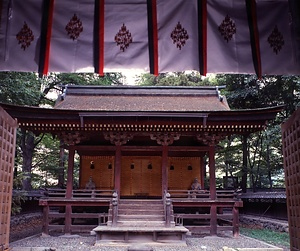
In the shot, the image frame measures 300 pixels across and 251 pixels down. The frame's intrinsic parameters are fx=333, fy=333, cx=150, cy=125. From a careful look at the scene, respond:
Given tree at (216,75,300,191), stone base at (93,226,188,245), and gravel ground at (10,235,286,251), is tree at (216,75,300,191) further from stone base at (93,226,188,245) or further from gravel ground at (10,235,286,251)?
stone base at (93,226,188,245)

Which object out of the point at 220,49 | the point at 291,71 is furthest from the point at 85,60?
the point at 291,71

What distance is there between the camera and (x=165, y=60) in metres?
4.32

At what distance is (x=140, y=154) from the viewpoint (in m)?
17.4

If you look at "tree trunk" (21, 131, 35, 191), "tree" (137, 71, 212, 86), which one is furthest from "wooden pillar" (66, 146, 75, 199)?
"tree" (137, 71, 212, 86)

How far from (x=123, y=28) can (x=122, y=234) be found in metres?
8.81

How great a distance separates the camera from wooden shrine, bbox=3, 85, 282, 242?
13.0 meters

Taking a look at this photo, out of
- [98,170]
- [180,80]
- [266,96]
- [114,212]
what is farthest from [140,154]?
[180,80]

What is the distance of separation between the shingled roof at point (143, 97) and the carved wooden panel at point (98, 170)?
2.97 metres

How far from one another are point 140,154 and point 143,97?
3.23 m

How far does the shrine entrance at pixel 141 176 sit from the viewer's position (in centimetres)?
1745

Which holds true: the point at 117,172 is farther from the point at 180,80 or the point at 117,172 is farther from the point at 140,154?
the point at 180,80

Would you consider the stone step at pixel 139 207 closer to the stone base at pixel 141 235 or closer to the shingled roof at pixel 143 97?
the stone base at pixel 141 235

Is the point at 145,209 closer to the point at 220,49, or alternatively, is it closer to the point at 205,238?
the point at 205,238

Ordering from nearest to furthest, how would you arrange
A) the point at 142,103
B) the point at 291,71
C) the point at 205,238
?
the point at 291,71 → the point at 205,238 → the point at 142,103
